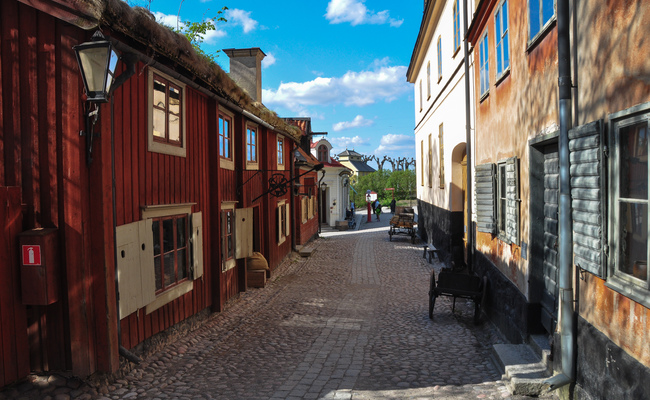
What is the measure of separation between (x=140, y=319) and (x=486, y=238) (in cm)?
577

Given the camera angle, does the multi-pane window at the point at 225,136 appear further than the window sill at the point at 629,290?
Yes

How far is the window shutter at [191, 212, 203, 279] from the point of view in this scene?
7.29 metres

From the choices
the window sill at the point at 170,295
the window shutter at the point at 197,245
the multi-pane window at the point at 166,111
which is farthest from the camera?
the window shutter at the point at 197,245

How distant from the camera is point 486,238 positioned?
832 centimetres

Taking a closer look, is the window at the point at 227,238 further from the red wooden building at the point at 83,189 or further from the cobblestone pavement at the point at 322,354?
the red wooden building at the point at 83,189

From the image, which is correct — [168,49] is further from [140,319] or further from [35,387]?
[35,387]

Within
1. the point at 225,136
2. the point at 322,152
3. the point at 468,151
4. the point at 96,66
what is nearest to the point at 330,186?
the point at 322,152

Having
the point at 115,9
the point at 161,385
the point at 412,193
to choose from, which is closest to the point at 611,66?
the point at 115,9

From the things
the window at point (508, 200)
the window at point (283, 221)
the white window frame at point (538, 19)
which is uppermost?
the white window frame at point (538, 19)

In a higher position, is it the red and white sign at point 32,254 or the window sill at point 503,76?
the window sill at point 503,76

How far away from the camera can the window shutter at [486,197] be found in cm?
765

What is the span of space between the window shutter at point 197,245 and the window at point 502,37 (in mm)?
5168

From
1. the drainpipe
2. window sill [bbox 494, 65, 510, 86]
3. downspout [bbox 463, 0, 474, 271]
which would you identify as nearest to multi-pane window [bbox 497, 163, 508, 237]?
window sill [bbox 494, 65, 510, 86]

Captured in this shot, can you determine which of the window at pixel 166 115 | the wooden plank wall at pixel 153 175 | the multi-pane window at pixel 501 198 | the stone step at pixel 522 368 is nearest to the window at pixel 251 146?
the wooden plank wall at pixel 153 175
